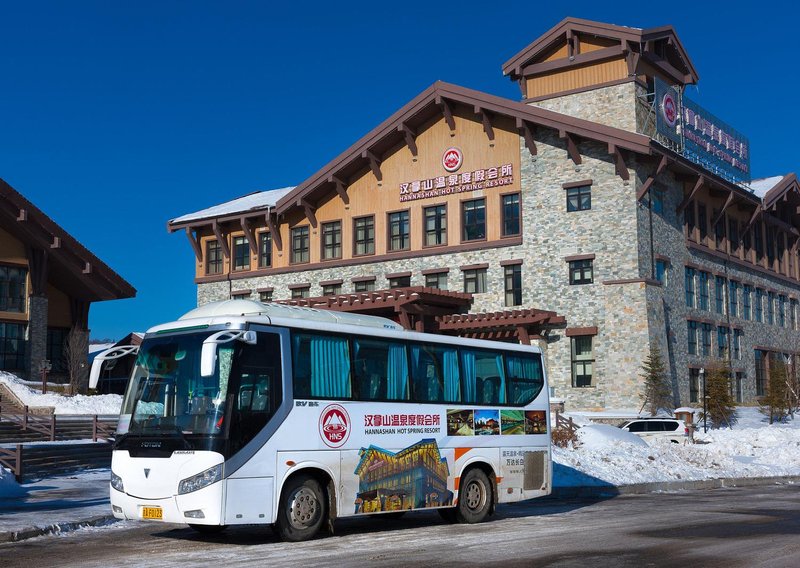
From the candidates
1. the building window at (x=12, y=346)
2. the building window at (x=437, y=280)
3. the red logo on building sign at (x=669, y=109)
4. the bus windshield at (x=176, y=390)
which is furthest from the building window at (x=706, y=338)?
the bus windshield at (x=176, y=390)

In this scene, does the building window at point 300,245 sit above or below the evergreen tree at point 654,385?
above

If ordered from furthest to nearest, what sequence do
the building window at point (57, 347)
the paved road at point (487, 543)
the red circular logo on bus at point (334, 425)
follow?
1. the building window at point (57, 347)
2. the red circular logo on bus at point (334, 425)
3. the paved road at point (487, 543)

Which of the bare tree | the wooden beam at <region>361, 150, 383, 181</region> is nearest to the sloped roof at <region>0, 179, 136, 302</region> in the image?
the bare tree

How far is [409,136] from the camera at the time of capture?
47750 millimetres

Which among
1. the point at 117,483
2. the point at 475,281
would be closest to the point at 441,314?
the point at 475,281

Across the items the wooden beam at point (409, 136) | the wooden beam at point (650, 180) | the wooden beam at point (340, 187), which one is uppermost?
the wooden beam at point (409, 136)

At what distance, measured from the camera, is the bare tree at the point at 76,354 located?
45969 mm

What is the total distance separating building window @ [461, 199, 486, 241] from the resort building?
71 millimetres

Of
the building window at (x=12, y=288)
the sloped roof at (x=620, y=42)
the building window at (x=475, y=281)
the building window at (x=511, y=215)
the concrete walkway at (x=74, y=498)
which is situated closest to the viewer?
the concrete walkway at (x=74, y=498)

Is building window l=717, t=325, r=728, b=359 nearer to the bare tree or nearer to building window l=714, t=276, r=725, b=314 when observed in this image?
building window l=714, t=276, r=725, b=314

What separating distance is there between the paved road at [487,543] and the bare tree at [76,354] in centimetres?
3147

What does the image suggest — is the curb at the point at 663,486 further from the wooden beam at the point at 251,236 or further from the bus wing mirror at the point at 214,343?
the wooden beam at the point at 251,236

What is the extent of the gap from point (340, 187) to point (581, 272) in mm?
13764

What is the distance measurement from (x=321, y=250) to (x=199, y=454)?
127ft
